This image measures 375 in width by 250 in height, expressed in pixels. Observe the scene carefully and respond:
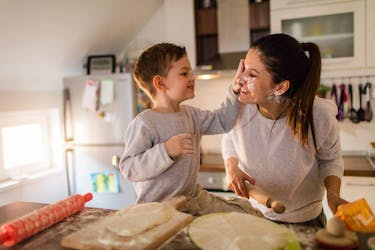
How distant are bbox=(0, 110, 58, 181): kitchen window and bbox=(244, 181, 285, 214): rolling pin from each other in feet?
6.33

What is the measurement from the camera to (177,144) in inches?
38.4

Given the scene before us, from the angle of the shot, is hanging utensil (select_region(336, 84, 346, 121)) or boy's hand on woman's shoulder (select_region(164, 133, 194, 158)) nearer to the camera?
boy's hand on woman's shoulder (select_region(164, 133, 194, 158))

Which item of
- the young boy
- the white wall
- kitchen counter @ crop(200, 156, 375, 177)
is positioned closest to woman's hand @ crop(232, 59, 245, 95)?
the young boy

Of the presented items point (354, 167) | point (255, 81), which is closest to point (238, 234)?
point (255, 81)

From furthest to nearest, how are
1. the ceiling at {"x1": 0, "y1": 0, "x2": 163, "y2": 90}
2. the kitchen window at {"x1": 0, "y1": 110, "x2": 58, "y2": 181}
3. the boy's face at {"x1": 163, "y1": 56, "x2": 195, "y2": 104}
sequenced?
the kitchen window at {"x1": 0, "y1": 110, "x2": 58, "y2": 181} < the ceiling at {"x1": 0, "y1": 0, "x2": 163, "y2": 90} < the boy's face at {"x1": 163, "y1": 56, "x2": 195, "y2": 104}

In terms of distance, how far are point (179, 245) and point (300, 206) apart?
663 mm

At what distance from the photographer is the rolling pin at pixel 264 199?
0.82m

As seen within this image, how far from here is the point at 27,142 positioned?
2660 millimetres

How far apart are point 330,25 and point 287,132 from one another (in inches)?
58.4

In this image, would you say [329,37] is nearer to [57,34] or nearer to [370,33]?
[370,33]

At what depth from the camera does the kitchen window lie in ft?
8.01

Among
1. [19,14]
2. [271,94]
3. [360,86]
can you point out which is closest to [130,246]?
[271,94]

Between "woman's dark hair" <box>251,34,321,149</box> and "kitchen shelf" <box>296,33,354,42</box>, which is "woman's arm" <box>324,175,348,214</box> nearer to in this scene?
"woman's dark hair" <box>251,34,321,149</box>

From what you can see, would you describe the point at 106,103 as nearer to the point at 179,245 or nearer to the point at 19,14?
the point at 19,14
